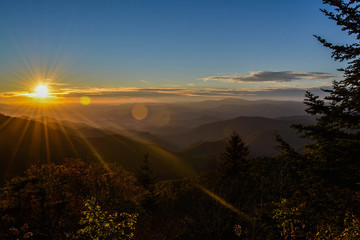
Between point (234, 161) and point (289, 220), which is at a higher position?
point (289, 220)

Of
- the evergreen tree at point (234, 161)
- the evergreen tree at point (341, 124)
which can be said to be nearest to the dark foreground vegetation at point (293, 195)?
the evergreen tree at point (341, 124)

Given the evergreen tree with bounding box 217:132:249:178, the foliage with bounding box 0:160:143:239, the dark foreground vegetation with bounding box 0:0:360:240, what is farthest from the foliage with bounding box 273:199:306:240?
the evergreen tree with bounding box 217:132:249:178

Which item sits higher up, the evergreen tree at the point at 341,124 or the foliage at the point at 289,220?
the evergreen tree at the point at 341,124

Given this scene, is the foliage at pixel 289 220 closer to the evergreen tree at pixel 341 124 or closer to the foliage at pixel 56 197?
the evergreen tree at pixel 341 124

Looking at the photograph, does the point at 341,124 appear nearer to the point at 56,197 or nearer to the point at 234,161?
the point at 56,197

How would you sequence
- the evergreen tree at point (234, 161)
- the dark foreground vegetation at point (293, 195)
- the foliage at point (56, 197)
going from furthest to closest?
the evergreen tree at point (234, 161), the foliage at point (56, 197), the dark foreground vegetation at point (293, 195)

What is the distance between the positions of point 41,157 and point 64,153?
56.0 feet

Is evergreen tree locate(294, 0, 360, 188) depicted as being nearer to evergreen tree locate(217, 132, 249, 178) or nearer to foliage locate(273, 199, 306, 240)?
foliage locate(273, 199, 306, 240)

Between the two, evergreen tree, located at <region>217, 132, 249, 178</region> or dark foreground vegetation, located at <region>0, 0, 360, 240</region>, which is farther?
evergreen tree, located at <region>217, 132, 249, 178</region>

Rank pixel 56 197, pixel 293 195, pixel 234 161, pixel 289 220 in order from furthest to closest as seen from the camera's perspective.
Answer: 1. pixel 234 161
2. pixel 56 197
3. pixel 293 195
4. pixel 289 220

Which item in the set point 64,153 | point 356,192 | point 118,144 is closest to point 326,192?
point 356,192

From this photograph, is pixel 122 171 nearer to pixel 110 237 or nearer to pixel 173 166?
pixel 110 237

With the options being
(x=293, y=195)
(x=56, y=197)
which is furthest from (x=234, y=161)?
(x=56, y=197)

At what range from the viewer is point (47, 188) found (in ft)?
58.8
